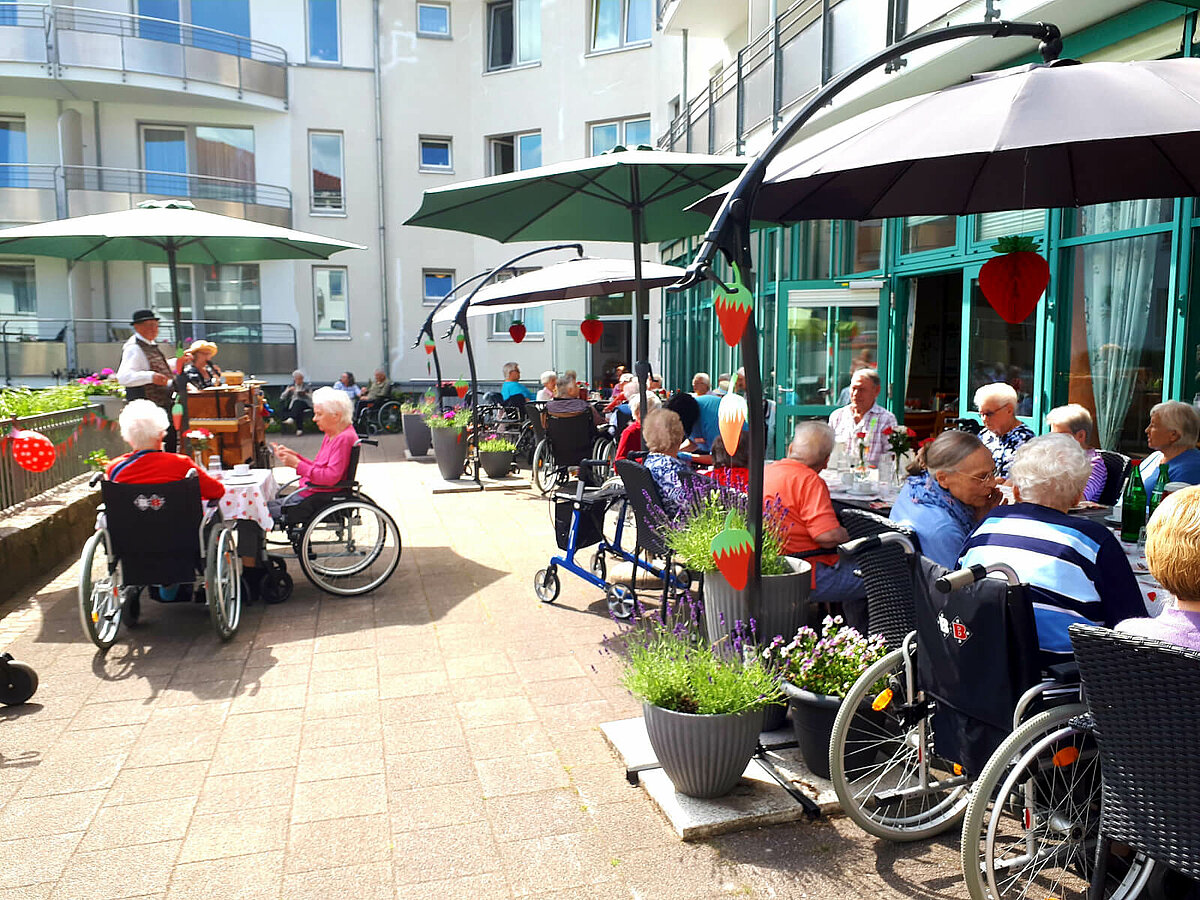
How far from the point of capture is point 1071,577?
2561mm

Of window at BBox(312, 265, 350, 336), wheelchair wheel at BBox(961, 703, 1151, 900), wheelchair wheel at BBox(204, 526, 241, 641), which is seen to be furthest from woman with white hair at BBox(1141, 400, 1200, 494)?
window at BBox(312, 265, 350, 336)

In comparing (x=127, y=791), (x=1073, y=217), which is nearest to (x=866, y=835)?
(x=127, y=791)

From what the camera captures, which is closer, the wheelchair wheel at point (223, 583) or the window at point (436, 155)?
the wheelchair wheel at point (223, 583)

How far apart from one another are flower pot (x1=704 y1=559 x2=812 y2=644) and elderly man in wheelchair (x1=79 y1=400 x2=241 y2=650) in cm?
272

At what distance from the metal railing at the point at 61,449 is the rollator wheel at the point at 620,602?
4282 mm

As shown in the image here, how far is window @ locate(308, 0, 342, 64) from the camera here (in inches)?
854

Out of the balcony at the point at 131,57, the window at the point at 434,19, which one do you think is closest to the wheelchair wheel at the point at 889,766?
the balcony at the point at 131,57

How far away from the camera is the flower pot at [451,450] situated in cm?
1130

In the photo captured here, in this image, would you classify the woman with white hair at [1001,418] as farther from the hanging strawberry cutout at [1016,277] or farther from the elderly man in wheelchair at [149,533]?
the elderly man in wheelchair at [149,533]

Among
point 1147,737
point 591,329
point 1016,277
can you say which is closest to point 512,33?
point 591,329

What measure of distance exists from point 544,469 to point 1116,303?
5987 mm

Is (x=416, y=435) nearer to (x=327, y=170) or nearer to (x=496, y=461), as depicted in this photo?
(x=496, y=461)

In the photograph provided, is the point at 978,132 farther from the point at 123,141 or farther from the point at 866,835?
the point at 123,141

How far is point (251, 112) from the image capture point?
840 inches
